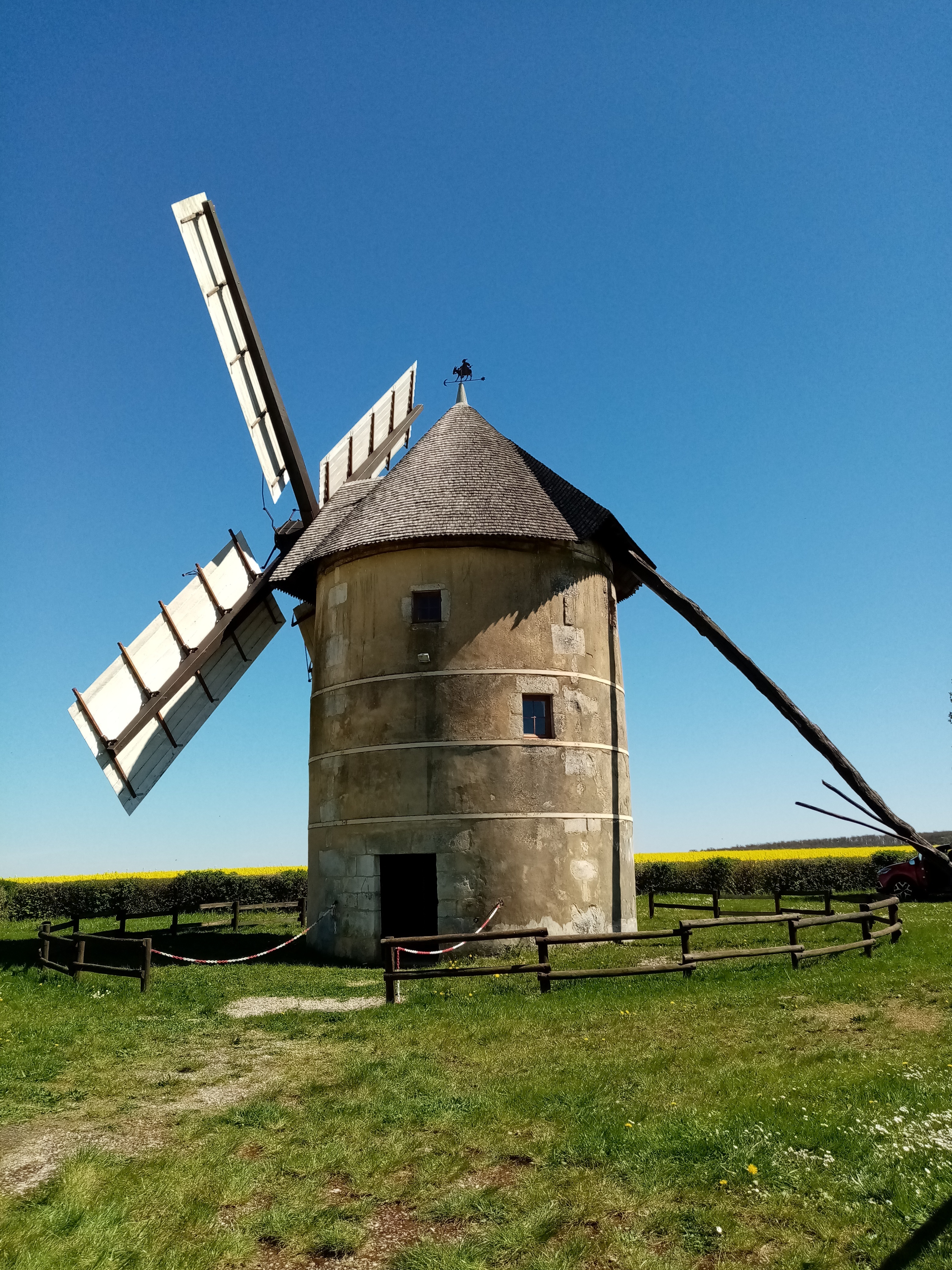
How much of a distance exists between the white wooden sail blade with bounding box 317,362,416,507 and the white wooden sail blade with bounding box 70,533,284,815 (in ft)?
8.80

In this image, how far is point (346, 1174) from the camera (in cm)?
722

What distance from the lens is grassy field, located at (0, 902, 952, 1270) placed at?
6090mm

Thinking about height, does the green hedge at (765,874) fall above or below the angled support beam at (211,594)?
below

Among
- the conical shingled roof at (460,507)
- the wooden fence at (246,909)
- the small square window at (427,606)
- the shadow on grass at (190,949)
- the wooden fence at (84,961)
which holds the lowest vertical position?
the wooden fence at (246,909)

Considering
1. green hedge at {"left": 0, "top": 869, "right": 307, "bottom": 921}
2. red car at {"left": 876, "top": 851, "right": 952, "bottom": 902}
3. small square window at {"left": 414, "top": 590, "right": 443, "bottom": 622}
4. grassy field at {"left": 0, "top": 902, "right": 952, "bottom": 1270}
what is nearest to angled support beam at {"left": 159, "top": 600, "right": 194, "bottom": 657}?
small square window at {"left": 414, "top": 590, "right": 443, "bottom": 622}

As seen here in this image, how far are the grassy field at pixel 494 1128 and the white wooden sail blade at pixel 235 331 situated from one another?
13275mm

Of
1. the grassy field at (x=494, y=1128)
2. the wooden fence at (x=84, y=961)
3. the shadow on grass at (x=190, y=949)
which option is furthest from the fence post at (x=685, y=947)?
the wooden fence at (x=84, y=961)

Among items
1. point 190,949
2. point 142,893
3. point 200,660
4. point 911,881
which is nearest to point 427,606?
point 200,660

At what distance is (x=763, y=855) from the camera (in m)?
37.7

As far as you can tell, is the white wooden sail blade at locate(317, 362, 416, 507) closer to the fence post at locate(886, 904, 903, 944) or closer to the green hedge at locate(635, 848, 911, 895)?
the fence post at locate(886, 904, 903, 944)

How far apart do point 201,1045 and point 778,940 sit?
35.7ft

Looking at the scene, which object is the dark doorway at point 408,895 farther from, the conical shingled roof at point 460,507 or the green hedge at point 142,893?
the green hedge at point 142,893

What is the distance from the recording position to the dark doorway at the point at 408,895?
17.9 metres

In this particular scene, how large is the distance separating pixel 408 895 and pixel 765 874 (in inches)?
752
